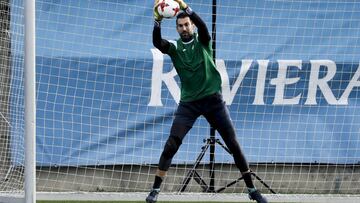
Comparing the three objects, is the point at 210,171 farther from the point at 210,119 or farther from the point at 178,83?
the point at 210,119

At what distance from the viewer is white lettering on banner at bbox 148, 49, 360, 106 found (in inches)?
445

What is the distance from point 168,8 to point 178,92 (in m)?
2.70

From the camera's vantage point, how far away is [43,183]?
37.5 feet

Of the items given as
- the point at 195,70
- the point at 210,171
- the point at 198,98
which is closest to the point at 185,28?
the point at 195,70

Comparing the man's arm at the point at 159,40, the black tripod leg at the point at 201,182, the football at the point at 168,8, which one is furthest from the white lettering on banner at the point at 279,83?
the football at the point at 168,8

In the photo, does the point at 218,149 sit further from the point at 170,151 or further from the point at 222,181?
the point at 170,151

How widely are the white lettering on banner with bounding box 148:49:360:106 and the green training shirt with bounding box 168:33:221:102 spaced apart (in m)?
2.23

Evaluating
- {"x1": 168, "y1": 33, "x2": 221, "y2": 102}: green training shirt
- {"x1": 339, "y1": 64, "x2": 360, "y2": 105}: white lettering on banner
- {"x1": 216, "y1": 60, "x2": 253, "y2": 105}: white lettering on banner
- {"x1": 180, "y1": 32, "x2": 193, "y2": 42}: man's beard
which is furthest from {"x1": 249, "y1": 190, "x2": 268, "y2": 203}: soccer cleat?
{"x1": 339, "y1": 64, "x2": 360, "y2": 105}: white lettering on banner

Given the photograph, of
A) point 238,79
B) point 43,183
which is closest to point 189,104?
point 238,79

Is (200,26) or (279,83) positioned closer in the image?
(200,26)

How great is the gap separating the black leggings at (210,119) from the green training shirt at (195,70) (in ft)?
0.27

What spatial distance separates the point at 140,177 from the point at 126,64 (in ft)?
4.83

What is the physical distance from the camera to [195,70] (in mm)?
8953

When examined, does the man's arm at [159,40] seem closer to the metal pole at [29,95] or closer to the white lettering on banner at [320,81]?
the metal pole at [29,95]
